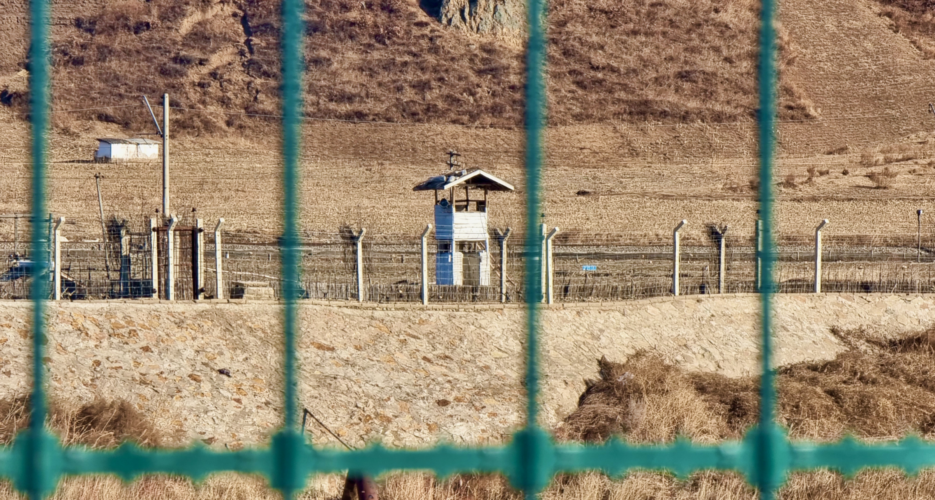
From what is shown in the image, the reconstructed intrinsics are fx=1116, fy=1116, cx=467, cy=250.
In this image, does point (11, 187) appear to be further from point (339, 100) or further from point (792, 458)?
point (792, 458)

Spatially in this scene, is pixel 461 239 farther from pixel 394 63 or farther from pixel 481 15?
pixel 481 15

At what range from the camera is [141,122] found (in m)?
53.2

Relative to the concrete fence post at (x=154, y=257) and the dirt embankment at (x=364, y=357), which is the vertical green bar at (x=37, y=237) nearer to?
the dirt embankment at (x=364, y=357)

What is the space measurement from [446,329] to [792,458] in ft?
40.1

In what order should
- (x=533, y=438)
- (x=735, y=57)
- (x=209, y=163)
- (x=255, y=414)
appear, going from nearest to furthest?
(x=533, y=438) → (x=255, y=414) → (x=209, y=163) → (x=735, y=57)

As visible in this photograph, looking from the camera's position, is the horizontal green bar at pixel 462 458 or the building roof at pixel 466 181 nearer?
the horizontal green bar at pixel 462 458

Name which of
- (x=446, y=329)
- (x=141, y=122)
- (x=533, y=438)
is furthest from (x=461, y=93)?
(x=533, y=438)

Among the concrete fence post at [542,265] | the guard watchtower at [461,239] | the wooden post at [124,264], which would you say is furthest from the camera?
the guard watchtower at [461,239]

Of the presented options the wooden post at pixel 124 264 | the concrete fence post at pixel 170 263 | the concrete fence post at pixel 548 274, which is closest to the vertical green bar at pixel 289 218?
the concrete fence post at pixel 170 263

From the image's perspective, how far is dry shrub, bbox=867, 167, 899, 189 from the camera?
42.6 m

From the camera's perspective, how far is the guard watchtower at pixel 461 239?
1811cm

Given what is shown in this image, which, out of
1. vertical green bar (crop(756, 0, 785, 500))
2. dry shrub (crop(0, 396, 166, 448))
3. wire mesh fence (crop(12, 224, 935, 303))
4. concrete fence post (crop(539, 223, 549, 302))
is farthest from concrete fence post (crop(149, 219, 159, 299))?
vertical green bar (crop(756, 0, 785, 500))

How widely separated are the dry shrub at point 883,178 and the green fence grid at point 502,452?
1640 inches

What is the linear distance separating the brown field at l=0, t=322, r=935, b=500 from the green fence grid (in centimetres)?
383
